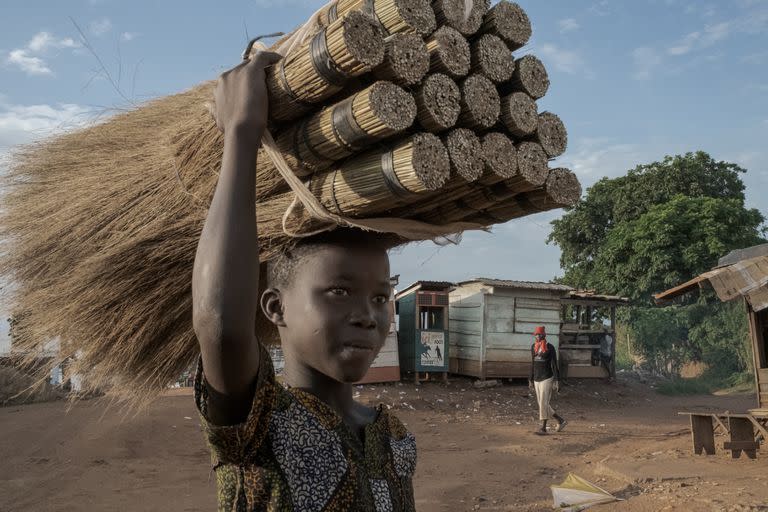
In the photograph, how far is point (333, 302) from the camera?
1.54 meters

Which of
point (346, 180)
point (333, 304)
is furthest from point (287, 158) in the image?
point (333, 304)

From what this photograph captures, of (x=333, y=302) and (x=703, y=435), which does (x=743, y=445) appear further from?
(x=333, y=302)

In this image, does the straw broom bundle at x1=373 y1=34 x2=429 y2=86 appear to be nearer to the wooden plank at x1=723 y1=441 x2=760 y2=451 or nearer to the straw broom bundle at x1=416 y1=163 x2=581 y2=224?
the straw broom bundle at x1=416 y1=163 x2=581 y2=224

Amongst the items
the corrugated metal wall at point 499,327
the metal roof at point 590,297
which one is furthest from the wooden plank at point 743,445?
the metal roof at point 590,297

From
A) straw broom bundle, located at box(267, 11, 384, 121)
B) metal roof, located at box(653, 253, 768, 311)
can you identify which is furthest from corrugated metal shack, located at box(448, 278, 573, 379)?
straw broom bundle, located at box(267, 11, 384, 121)

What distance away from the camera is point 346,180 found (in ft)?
4.85

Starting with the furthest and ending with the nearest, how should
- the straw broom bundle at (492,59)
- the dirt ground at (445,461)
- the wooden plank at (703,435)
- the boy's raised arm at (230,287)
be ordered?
the wooden plank at (703,435) → the dirt ground at (445,461) → the straw broom bundle at (492,59) → the boy's raised arm at (230,287)

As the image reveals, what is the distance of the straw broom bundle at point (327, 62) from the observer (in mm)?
1329

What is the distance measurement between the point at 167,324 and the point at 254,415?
0.95m

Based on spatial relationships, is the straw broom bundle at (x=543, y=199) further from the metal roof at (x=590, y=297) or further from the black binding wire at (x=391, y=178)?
the metal roof at (x=590, y=297)

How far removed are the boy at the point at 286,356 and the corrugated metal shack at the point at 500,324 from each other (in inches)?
549

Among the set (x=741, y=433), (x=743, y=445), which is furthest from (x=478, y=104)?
(x=741, y=433)

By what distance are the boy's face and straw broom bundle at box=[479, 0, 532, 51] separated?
25.8 inches

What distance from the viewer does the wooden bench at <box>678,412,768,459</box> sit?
827cm
